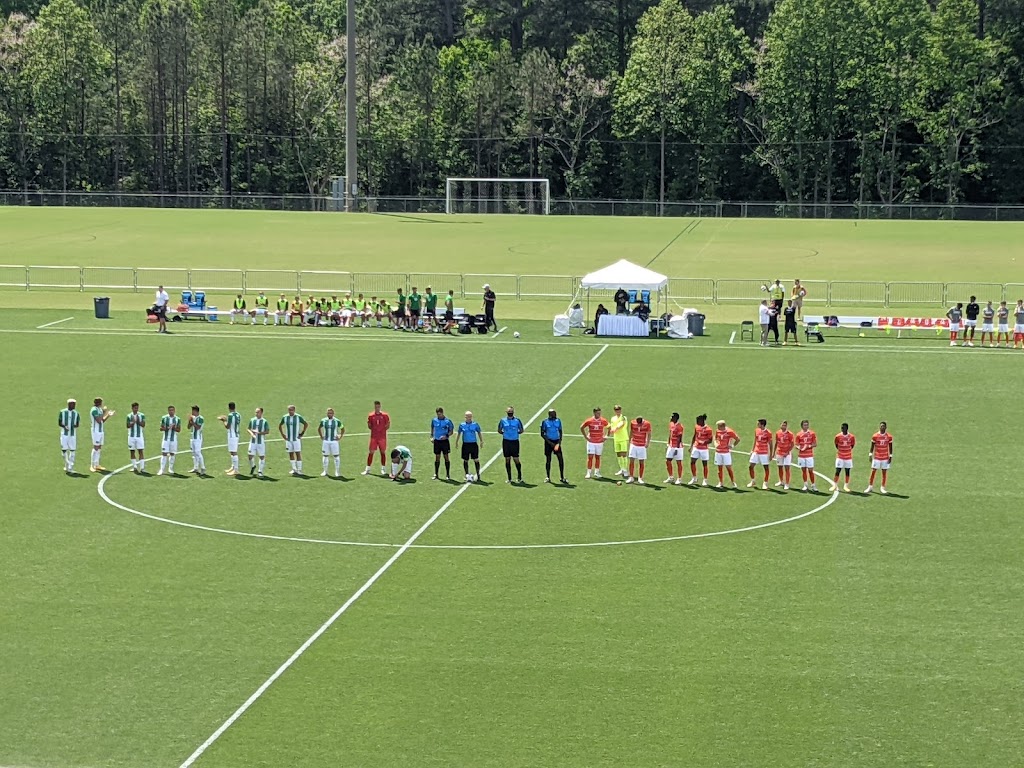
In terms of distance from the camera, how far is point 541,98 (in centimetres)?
13425

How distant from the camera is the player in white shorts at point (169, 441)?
107 feet

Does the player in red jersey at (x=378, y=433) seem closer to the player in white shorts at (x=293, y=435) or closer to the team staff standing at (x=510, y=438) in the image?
the player in white shorts at (x=293, y=435)

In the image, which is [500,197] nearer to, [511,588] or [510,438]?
[510,438]

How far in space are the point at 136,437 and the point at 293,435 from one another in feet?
12.0

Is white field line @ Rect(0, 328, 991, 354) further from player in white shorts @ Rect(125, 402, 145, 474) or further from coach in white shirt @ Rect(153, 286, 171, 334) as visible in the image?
player in white shorts @ Rect(125, 402, 145, 474)

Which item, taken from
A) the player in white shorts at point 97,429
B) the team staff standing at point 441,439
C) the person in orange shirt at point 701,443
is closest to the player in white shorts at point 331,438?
the team staff standing at point 441,439

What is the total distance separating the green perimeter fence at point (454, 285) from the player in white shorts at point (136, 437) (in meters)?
33.1

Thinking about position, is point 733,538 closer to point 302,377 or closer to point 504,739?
point 504,739

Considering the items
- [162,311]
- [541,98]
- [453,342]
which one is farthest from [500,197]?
[453,342]

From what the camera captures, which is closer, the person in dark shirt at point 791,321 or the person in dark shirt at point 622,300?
the person in dark shirt at point 791,321

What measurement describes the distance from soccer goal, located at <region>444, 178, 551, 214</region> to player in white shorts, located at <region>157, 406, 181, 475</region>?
80.3 meters

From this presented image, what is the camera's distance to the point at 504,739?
18.9m

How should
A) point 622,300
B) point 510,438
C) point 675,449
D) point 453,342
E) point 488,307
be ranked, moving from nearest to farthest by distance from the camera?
1. point 510,438
2. point 675,449
3. point 453,342
4. point 488,307
5. point 622,300

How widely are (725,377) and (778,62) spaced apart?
8409 cm
